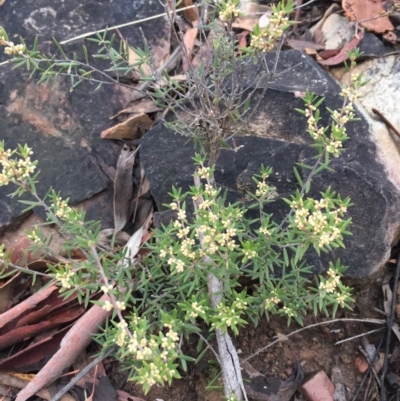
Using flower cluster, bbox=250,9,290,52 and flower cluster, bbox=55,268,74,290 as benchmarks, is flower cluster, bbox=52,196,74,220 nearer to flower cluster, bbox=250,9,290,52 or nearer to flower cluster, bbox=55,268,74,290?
flower cluster, bbox=55,268,74,290

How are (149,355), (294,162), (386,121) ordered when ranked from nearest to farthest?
(149,355) < (294,162) < (386,121)

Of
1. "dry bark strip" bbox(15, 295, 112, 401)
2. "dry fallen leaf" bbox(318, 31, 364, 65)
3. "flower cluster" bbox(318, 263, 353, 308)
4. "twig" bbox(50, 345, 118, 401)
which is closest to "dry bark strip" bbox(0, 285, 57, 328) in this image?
"dry bark strip" bbox(15, 295, 112, 401)

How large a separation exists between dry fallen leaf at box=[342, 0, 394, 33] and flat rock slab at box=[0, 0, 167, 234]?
4.80 feet

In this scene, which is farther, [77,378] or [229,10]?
[77,378]

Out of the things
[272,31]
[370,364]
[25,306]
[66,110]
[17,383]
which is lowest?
[370,364]

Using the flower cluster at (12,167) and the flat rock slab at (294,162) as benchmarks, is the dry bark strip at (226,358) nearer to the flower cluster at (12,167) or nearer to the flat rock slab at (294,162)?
the flat rock slab at (294,162)

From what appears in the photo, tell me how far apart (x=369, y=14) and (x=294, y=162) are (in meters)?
1.48

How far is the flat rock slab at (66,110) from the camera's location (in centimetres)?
349

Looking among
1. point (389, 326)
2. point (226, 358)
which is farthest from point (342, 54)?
point (226, 358)

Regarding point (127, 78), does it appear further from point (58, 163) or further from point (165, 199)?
point (165, 199)

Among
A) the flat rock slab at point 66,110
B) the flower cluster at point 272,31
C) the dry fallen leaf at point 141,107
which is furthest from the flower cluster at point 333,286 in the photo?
the dry fallen leaf at point 141,107

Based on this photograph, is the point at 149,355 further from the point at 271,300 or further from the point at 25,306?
the point at 25,306

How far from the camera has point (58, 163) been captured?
139 inches

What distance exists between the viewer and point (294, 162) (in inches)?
120
